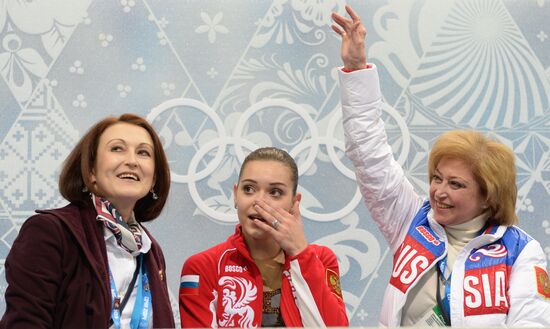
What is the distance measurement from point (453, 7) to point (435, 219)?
1.51m

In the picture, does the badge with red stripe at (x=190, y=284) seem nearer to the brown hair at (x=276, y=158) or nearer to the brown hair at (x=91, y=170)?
the brown hair at (x=91, y=170)

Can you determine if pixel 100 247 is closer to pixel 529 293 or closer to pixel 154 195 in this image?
pixel 154 195

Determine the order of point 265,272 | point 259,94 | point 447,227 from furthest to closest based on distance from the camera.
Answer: point 259,94, point 447,227, point 265,272

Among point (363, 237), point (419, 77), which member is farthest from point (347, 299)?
point (419, 77)

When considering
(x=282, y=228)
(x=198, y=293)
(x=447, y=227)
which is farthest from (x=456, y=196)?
(x=198, y=293)

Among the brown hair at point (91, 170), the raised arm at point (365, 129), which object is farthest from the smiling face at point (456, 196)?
the brown hair at point (91, 170)

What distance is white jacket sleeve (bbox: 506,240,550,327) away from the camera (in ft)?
8.18

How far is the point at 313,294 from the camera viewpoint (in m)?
2.49

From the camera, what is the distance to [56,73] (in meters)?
3.67

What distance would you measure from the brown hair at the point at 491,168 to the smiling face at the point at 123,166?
987mm

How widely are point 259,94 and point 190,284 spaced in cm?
139

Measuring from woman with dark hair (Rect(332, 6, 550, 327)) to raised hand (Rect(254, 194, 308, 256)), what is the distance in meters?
0.31

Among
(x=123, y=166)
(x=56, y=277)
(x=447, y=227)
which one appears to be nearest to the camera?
(x=56, y=277)

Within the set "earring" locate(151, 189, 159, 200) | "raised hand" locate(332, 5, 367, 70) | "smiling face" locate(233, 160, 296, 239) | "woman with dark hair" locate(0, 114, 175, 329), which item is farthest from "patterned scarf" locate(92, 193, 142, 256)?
"raised hand" locate(332, 5, 367, 70)
